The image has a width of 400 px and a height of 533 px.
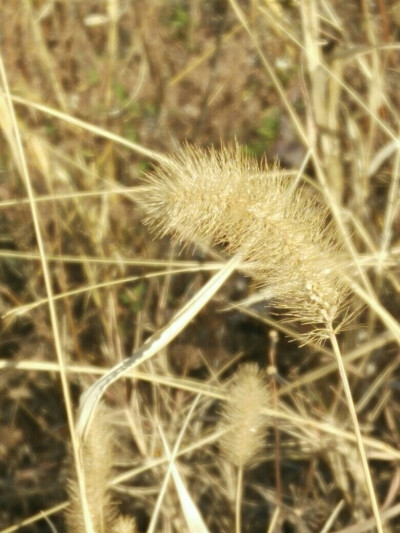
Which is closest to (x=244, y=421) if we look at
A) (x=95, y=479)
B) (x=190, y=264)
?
(x=95, y=479)

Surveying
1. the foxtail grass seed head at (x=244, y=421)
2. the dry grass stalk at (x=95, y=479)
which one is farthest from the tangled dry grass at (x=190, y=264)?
the dry grass stalk at (x=95, y=479)

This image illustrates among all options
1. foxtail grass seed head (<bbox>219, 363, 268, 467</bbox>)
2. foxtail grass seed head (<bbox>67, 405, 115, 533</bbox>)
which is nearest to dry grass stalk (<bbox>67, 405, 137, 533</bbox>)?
foxtail grass seed head (<bbox>67, 405, 115, 533</bbox>)

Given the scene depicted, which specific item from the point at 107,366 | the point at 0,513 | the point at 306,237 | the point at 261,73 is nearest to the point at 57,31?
the point at 261,73

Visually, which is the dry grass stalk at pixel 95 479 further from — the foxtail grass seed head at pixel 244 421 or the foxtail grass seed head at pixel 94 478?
the foxtail grass seed head at pixel 244 421

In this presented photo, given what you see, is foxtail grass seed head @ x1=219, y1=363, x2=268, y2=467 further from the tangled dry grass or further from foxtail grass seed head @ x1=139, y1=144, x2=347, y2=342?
foxtail grass seed head @ x1=139, y1=144, x2=347, y2=342

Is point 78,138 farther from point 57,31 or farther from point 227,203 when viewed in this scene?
point 227,203

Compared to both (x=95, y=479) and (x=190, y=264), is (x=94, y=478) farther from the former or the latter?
(x=190, y=264)

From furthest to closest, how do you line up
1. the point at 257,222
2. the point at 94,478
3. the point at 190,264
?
1. the point at 190,264
2. the point at 94,478
3. the point at 257,222

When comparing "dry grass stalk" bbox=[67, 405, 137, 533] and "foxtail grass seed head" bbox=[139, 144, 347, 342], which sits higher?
"foxtail grass seed head" bbox=[139, 144, 347, 342]

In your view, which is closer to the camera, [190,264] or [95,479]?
[95,479]
